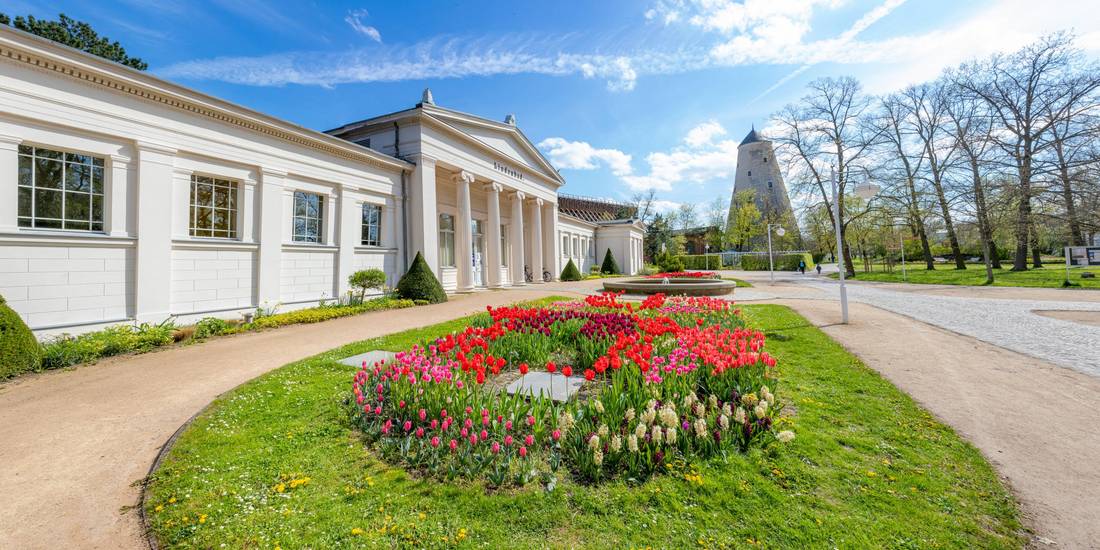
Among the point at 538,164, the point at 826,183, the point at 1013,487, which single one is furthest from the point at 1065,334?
the point at 826,183

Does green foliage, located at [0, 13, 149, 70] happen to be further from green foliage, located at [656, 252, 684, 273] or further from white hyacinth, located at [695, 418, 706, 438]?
green foliage, located at [656, 252, 684, 273]

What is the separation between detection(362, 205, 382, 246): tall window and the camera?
1415cm

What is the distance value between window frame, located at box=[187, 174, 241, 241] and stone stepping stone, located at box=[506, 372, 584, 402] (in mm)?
9430

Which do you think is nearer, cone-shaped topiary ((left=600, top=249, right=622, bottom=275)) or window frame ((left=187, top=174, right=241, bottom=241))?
window frame ((left=187, top=174, right=241, bottom=241))

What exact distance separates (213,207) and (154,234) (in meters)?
1.68

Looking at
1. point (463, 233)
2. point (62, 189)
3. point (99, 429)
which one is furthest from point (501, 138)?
point (99, 429)

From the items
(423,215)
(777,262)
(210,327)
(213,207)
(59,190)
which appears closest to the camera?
(59,190)

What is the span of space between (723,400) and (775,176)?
62.5 metres

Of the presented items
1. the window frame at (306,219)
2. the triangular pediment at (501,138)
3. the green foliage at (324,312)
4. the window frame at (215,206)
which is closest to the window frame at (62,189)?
the window frame at (215,206)

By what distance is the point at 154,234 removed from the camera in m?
8.28

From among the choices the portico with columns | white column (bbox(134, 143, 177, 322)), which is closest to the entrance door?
the portico with columns

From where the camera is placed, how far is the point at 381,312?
11984 mm

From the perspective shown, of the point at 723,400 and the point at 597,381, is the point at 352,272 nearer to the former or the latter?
the point at 597,381

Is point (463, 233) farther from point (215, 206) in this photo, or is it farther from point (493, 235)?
point (215, 206)
